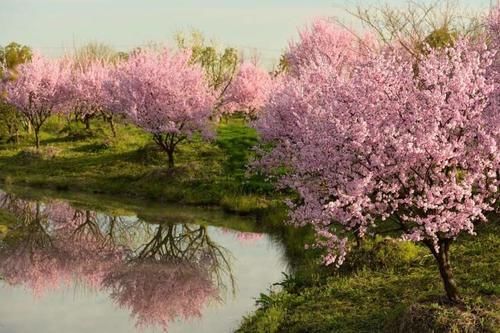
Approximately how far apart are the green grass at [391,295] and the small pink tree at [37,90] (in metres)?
39.5

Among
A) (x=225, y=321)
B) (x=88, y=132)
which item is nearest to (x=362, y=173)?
(x=225, y=321)

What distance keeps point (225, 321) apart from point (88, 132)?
4189cm

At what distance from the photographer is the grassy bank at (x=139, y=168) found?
36.7 meters

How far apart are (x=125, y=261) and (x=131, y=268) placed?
1166 mm

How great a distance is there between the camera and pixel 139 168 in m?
43.8

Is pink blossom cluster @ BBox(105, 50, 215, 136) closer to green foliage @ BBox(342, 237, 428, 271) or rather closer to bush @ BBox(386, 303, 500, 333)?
green foliage @ BBox(342, 237, 428, 271)

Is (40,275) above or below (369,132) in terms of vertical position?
below

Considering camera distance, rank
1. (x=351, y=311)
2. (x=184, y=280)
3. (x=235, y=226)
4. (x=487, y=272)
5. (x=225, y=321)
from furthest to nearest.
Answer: (x=235, y=226)
(x=184, y=280)
(x=225, y=321)
(x=487, y=272)
(x=351, y=311)

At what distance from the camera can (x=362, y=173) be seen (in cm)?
1300

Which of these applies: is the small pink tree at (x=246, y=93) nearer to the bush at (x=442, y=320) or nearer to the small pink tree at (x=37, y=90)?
the small pink tree at (x=37, y=90)

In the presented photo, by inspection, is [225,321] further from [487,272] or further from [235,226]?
[235,226]

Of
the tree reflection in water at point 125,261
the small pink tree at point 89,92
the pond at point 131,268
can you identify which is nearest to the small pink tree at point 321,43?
the small pink tree at point 89,92

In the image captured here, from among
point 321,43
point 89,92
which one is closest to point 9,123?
point 89,92

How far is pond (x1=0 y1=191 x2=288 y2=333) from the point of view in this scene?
19125 mm
